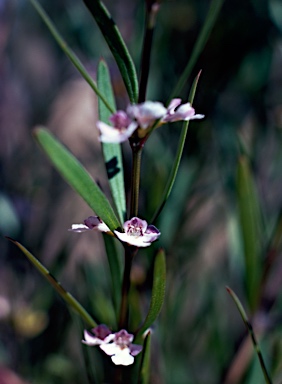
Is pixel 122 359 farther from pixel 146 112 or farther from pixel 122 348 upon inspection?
pixel 146 112

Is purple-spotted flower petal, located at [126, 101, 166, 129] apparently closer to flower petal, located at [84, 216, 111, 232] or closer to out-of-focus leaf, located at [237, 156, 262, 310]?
flower petal, located at [84, 216, 111, 232]

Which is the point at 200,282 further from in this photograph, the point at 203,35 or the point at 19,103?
the point at 203,35

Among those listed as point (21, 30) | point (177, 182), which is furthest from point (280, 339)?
point (21, 30)

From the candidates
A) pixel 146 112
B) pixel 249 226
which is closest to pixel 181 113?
pixel 146 112

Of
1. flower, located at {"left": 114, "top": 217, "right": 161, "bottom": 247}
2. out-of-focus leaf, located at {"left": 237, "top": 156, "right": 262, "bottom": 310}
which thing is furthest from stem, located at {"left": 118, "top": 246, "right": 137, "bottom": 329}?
out-of-focus leaf, located at {"left": 237, "top": 156, "right": 262, "bottom": 310}

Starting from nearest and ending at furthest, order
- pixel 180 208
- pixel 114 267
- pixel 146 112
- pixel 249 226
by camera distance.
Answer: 1. pixel 146 112
2. pixel 114 267
3. pixel 249 226
4. pixel 180 208
